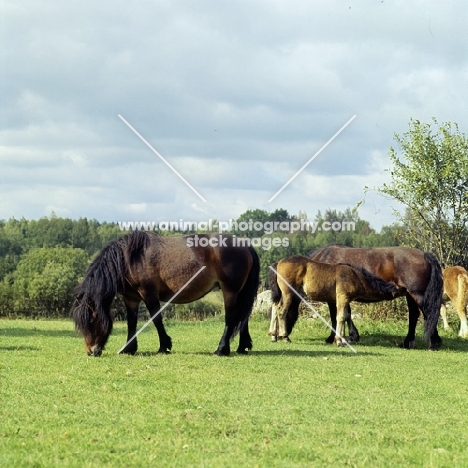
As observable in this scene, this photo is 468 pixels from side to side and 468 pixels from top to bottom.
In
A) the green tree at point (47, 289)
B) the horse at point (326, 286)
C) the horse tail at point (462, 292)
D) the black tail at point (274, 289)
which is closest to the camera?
the horse at point (326, 286)

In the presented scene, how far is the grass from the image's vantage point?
631 cm

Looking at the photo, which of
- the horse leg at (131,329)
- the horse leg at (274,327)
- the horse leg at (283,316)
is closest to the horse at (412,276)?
the horse leg at (283,316)

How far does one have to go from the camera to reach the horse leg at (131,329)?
13.4 metres

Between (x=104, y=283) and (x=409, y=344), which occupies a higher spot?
(x=104, y=283)

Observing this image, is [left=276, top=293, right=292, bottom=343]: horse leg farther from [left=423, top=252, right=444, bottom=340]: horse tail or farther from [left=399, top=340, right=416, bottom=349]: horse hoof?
[left=423, top=252, right=444, bottom=340]: horse tail

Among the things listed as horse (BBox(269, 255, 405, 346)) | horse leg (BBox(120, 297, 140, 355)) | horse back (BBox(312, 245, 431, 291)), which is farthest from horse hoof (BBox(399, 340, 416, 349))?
horse leg (BBox(120, 297, 140, 355))

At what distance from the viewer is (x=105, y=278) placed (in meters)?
13.1

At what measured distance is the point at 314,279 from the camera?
640 inches

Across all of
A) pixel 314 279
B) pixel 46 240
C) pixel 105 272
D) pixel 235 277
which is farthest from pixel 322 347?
pixel 46 240

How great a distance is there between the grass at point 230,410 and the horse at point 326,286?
7.78 ft

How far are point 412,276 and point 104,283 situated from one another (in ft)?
24.0

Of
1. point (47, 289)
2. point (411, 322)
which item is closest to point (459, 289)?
point (411, 322)

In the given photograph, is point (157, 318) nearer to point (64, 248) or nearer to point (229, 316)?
point (229, 316)

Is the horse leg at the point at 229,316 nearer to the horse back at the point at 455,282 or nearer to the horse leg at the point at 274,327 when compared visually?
the horse leg at the point at 274,327
